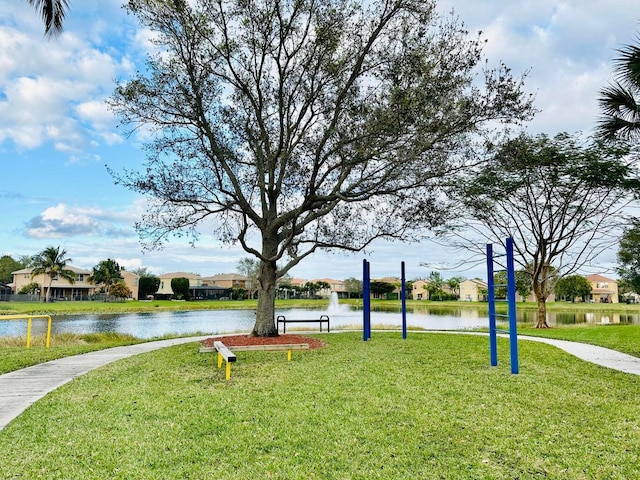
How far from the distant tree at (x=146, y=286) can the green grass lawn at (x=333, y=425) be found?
64.3 meters

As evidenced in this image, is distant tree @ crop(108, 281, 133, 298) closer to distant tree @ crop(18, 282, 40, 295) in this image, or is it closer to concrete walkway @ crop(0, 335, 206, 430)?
distant tree @ crop(18, 282, 40, 295)

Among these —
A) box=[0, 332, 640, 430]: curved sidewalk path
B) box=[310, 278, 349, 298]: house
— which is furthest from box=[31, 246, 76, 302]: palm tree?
box=[0, 332, 640, 430]: curved sidewalk path

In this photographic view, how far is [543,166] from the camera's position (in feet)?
58.7

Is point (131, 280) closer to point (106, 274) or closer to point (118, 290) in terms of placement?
point (106, 274)

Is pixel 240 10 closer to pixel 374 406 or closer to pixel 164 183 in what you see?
pixel 164 183

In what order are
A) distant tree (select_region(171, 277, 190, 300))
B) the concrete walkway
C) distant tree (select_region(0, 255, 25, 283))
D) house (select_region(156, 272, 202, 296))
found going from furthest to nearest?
house (select_region(156, 272, 202, 296)) < distant tree (select_region(0, 255, 25, 283)) < distant tree (select_region(171, 277, 190, 300)) < the concrete walkway

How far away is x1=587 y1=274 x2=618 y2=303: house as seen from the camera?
3440 inches

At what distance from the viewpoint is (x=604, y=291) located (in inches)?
3506

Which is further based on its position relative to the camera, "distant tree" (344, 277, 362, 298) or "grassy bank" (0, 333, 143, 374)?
"distant tree" (344, 277, 362, 298)

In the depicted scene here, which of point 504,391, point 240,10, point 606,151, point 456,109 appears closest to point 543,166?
point 606,151

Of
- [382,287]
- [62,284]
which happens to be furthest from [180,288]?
[382,287]

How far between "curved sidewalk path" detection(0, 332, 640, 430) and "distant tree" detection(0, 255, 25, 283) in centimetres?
7417

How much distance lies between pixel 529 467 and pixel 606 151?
54.1 feet

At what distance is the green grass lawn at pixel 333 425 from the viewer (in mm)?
3906
